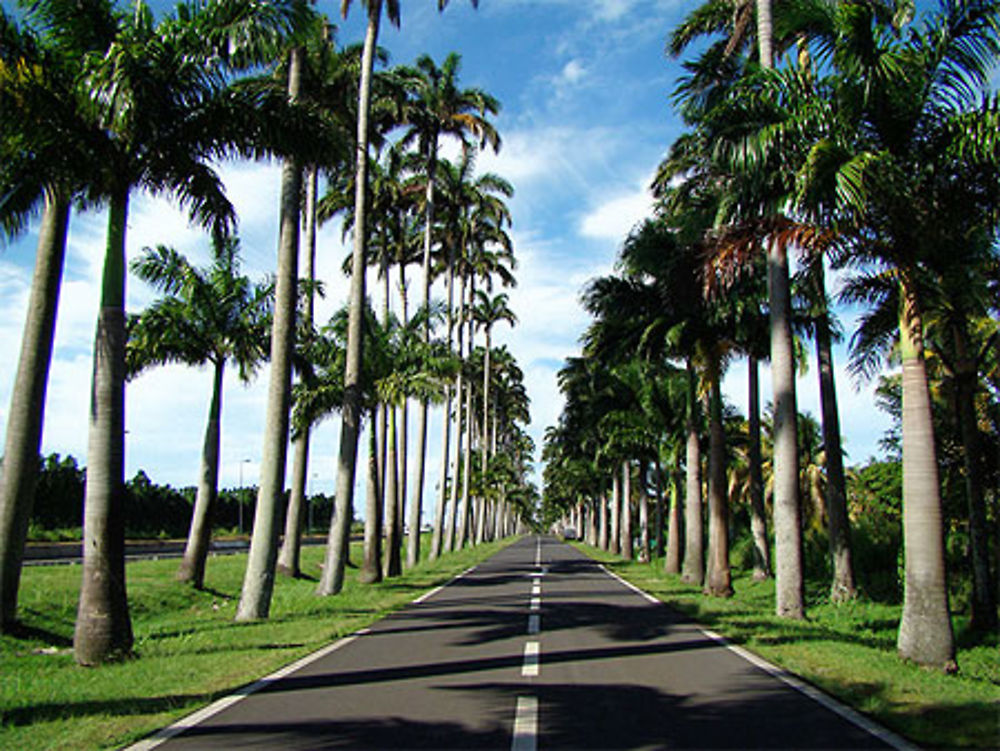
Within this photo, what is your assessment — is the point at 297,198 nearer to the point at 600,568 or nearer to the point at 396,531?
the point at 396,531

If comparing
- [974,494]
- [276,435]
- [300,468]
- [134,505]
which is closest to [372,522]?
[300,468]

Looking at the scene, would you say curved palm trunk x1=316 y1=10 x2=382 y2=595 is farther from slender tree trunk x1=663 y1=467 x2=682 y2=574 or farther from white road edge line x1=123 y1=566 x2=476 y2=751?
slender tree trunk x1=663 y1=467 x2=682 y2=574

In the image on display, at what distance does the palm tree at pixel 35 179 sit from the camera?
9734mm

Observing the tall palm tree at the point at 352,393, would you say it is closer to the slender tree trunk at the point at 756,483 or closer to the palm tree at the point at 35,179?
the palm tree at the point at 35,179

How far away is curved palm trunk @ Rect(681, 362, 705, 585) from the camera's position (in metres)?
23.2

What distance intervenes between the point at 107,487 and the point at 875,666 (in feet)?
31.9

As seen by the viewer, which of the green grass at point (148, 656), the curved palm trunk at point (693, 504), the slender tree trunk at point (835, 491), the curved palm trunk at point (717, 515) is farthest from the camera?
the curved palm trunk at point (693, 504)

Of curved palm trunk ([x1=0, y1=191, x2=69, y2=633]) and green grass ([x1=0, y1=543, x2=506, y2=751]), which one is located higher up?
curved palm trunk ([x1=0, y1=191, x2=69, y2=633])

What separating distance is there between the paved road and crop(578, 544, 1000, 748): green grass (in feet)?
1.75

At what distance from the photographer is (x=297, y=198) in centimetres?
1580

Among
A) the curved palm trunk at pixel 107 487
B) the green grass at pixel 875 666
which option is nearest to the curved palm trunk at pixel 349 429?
the green grass at pixel 875 666

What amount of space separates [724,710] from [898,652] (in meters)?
4.43

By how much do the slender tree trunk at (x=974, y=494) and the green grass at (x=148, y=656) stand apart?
1156cm

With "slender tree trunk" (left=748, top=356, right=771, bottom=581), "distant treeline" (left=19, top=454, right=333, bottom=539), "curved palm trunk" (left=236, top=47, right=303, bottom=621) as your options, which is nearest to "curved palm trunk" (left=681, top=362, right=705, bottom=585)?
"slender tree trunk" (left=748, top=356, right=771, bottom=581)
